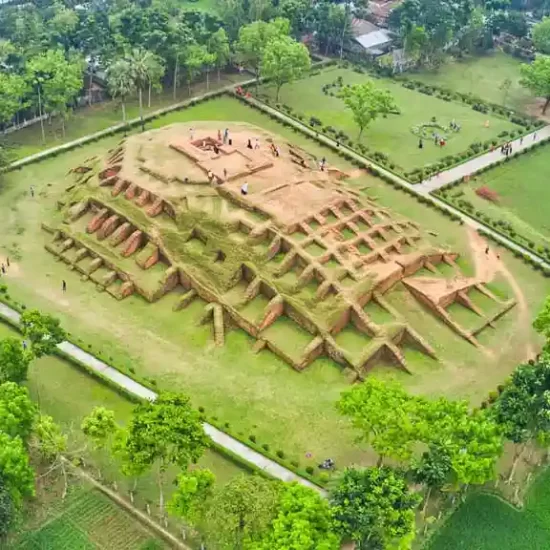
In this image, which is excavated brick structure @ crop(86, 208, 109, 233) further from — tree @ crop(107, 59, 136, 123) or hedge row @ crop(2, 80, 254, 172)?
tree @ crop(107, 59, 136, 123)

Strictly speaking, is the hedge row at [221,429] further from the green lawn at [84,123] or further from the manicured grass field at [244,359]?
the green lawn at [84,123]

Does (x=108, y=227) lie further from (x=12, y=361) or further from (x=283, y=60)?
(x=283, y=60)

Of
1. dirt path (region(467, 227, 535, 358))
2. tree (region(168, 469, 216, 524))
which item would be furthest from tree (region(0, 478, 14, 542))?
dirt path (region(467, 227, 535, 358))

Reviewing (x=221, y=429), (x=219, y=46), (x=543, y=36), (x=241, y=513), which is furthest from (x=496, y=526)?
(x=543, y=36)

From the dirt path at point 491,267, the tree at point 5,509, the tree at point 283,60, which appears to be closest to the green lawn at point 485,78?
the tree at point 283,60

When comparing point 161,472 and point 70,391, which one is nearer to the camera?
point 161,472

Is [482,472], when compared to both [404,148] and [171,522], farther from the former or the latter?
[404,148]

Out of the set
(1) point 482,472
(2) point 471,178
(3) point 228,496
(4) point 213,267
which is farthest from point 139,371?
(2) point 471,178
